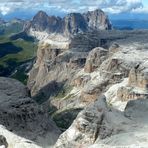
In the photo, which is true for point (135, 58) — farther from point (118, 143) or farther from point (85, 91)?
point (118, 143)

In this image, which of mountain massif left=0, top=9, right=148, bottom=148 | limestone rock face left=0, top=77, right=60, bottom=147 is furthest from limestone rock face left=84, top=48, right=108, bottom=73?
limestone rock face left=0, top=77, right=60, bottom=147

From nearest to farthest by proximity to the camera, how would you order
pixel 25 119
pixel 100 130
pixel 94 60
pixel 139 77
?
pixel 100 130
pixel 25 119
pixel 139 77
pixel 94 60

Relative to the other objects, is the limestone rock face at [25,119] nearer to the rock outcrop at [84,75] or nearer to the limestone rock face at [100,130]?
the limestone rock face at [100,130]

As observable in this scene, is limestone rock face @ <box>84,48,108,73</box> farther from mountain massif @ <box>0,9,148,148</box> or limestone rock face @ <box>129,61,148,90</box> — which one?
limestone rock face @ <box>129,61,148,90</box>

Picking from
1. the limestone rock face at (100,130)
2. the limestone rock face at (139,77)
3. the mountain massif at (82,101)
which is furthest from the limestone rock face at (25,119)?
the limestone rock face at (139,77)

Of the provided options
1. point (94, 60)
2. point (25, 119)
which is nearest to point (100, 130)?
point (25, 119)

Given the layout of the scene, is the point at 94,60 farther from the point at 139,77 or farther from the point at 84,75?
the point at 139,77

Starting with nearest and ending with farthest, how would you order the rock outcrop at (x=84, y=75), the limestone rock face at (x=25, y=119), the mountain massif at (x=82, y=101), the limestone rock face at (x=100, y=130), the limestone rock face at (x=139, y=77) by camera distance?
the limestone rock face at (x=100, y=130) → the mountain massif at (x=82, y=101) → the limestone rock face at (x=25, y=119) → the limestone rock face at (x=139, y=77) → the rock outcrop at (x=84, y=75)

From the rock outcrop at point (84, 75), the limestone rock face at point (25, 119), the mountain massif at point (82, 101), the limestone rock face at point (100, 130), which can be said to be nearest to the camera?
the limestone rock face at point (100, 130)
